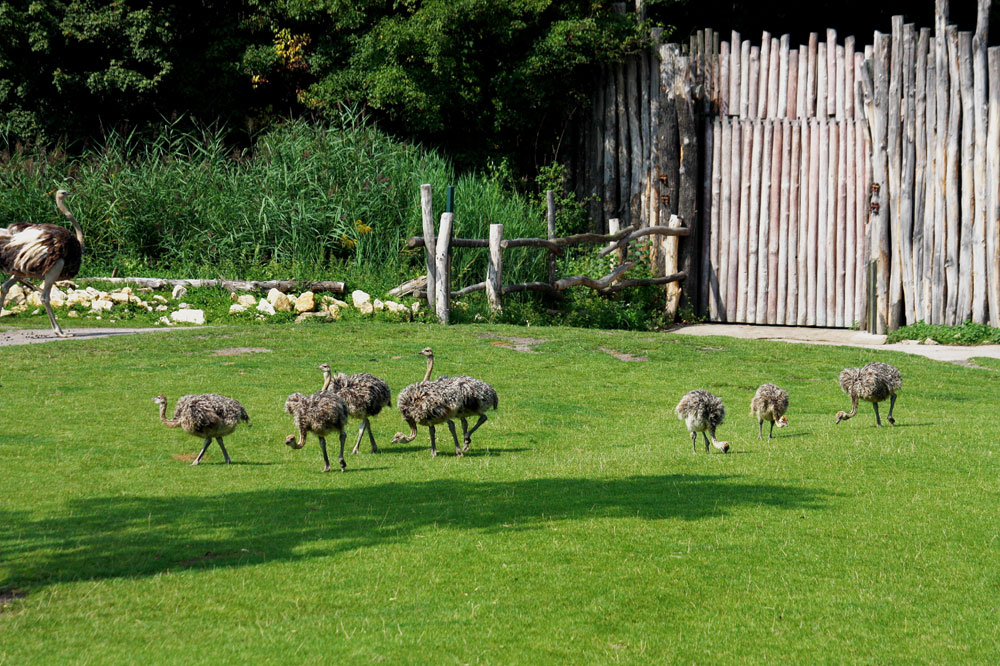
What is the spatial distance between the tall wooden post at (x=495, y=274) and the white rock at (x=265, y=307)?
4.27 metres

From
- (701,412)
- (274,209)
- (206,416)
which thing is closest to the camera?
(206,416)

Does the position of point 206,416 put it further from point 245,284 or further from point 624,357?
point 245,284

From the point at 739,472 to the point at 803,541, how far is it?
7.37 ft

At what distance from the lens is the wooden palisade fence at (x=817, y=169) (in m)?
21.4

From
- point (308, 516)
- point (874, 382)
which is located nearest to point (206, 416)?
point (308, 516)

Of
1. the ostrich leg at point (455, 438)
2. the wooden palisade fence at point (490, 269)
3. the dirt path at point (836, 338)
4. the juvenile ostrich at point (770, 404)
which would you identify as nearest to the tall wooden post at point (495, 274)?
the wooden palisade fence at point (490, 269)

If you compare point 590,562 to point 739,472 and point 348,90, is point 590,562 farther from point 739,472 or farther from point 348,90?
point 348,90

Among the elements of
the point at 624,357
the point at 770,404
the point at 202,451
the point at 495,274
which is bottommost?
the point at 202,451

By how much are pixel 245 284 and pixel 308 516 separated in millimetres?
13819

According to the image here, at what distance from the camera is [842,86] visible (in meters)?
23.4

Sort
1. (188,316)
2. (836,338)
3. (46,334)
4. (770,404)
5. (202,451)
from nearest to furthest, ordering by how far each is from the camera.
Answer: (202,451), (770,404), (46,334), (188,316), (836,338)

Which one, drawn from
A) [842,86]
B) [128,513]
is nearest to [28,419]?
[128,513]

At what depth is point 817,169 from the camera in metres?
23.8

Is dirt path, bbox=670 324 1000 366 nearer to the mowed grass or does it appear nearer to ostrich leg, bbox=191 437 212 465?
the mowed grass
